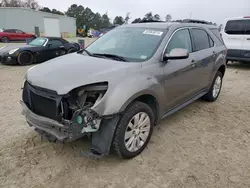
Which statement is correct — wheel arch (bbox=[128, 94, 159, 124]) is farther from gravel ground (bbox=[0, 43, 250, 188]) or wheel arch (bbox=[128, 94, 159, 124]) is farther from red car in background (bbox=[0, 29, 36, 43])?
red car in background (bbox=[0, 29, 36, 43])

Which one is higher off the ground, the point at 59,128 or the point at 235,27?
the point at 235,27

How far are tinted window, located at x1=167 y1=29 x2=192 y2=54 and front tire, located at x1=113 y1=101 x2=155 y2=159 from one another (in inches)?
40.5

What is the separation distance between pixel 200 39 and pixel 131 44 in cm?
161

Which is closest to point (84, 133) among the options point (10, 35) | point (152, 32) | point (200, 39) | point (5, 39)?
point (152, 32)

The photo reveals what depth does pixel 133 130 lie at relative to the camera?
2.70 m

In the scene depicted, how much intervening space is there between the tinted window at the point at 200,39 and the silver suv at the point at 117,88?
0.42 ft

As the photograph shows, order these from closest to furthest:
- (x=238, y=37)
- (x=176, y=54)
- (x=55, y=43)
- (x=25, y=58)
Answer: (x=176, y=54), (x=238, y=37), (x=25, y=58), (x=55, y=43)

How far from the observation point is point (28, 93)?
9.08 ft

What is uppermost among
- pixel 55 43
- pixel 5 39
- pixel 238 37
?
pixel 238 37

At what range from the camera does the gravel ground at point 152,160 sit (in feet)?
7.91

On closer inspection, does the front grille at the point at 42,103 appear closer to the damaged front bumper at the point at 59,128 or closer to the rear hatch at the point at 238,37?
the damaged front bumper at the point at 59,128

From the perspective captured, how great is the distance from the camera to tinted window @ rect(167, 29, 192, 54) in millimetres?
3244

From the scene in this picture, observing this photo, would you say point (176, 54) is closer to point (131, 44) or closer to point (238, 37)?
point (131, 44)

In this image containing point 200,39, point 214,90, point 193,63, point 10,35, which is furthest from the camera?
point 10,35
